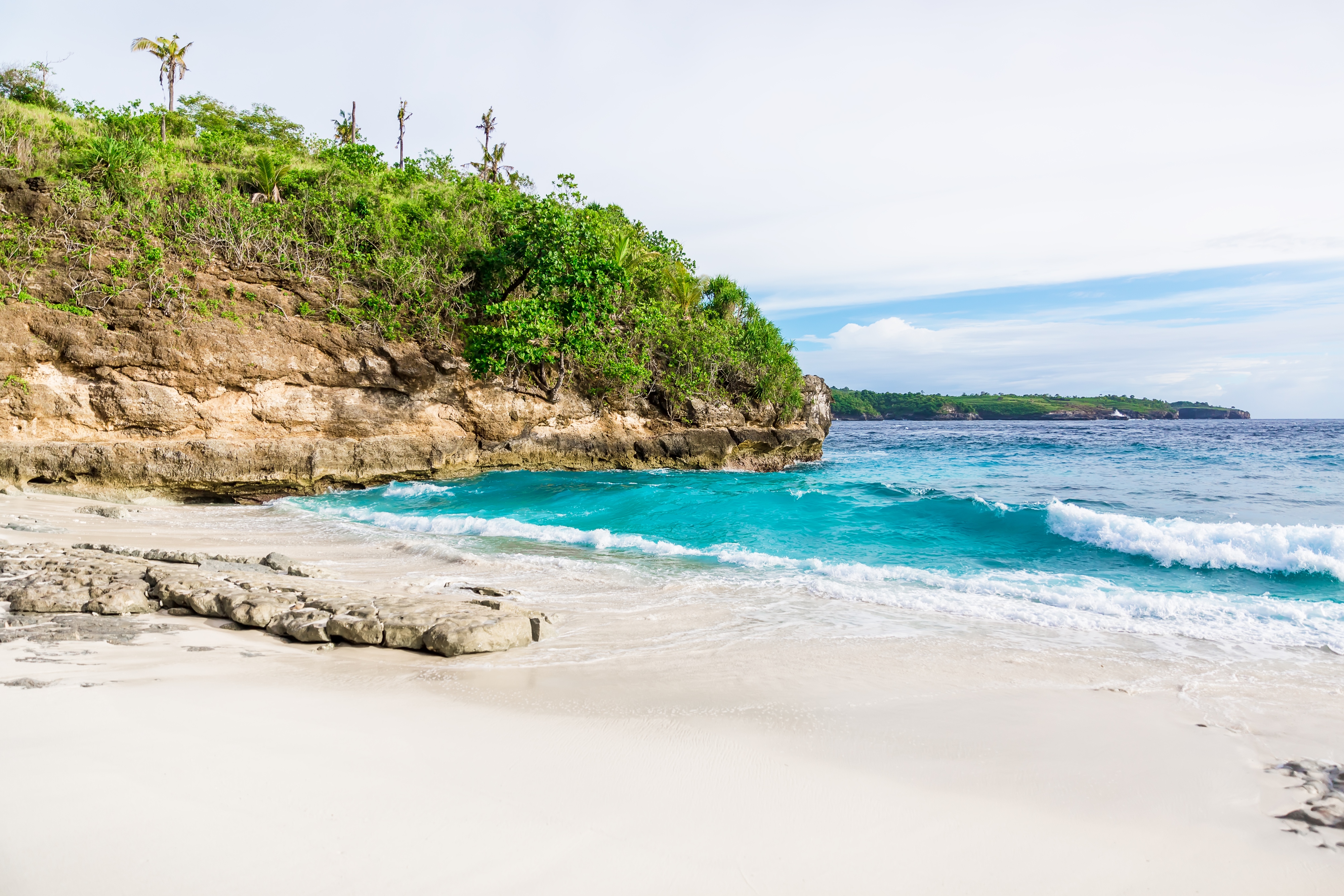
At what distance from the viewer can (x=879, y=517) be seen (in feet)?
40.2

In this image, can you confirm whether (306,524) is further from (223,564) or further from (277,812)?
(277,812)

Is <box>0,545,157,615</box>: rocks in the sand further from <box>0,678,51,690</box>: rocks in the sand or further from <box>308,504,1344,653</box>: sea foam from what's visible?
<box>308,504,1344,653</box>: sea foam

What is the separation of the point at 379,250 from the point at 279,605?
49.2 feet

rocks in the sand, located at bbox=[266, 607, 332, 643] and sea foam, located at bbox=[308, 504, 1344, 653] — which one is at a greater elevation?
rocks in the sand, located at bbox=[266, 607, 332, 643]

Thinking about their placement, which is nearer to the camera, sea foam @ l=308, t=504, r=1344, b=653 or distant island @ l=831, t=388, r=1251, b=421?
sea foam @ l=308, t=504, r=1344, b=653

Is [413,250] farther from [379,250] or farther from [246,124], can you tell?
[246,124]

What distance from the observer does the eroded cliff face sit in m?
12.7

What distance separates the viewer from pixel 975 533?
35.9 ft

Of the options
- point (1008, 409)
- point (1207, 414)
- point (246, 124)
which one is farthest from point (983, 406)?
point (246, 124)

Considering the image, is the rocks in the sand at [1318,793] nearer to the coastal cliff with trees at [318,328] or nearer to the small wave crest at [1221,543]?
the small wave crest at [1221,543]

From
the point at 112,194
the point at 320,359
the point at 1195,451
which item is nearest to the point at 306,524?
the point at 320,359

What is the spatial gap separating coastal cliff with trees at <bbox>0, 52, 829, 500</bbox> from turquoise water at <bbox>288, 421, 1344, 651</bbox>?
1.54m

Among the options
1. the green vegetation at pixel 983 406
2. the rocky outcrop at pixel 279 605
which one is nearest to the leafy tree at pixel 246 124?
the rocky outcrop at pixel 279 605

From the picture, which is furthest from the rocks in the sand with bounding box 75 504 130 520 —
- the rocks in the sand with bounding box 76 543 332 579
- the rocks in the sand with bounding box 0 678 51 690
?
the rocks in the sand with bounding box 0 678 51 690
